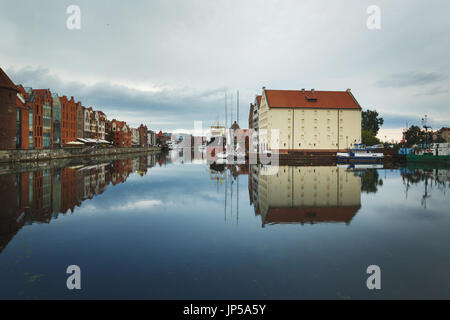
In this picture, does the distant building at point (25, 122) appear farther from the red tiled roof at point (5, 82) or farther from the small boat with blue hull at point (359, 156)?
the small boat with blue hull at point (359, 156)

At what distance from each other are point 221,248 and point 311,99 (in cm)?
7405

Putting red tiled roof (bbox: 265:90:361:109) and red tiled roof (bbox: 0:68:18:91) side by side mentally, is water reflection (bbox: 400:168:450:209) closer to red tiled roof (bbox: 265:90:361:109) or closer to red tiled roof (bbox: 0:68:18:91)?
red tiled roof (bbox: 265:90:361:109)

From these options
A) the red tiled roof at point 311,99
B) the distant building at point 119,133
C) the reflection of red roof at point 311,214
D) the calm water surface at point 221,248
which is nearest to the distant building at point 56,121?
the distant building at point 119,133

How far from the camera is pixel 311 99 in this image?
75.5 meters

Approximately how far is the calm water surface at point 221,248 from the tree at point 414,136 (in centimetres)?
12644

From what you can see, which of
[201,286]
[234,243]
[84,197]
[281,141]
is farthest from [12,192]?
[281,141]

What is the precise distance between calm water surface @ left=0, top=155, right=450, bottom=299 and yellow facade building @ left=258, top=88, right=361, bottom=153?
58.6m

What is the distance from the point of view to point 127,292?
5355mm

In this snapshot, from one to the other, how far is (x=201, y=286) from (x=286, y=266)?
224 cm

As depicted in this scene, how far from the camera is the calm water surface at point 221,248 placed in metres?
5.58

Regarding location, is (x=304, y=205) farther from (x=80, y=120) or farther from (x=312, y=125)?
(x=80, y=120)

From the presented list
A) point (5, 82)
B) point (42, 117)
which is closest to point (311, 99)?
point (5, 82)

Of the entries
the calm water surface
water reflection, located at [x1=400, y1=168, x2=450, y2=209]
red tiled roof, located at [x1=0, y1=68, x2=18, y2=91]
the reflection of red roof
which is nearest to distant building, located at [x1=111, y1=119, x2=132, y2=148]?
red tiled roof, located at [x1=0, y1=68, x2=18, y2=91]

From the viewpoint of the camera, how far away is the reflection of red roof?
11.5 meters
